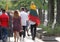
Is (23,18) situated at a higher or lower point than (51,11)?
lower

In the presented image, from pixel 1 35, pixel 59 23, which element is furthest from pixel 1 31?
pixel 59 23

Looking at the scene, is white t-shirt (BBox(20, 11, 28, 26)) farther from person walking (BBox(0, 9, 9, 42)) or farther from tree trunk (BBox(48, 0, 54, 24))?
tree trunk (BBox(48, 0, 54, 24))

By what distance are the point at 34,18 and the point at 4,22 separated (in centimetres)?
360

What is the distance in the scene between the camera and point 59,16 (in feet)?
69.0

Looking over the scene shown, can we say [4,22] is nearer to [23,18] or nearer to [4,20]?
[4,20]

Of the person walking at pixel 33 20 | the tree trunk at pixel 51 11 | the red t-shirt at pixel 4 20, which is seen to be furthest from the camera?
the tree trunk at pixel 51 11

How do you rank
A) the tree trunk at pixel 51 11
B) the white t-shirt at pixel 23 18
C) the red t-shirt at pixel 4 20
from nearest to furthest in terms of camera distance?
the red t-shirt at pixel 4 20
the white t-shirt at pixel 23 18
the tree trunk at pixel 51 11

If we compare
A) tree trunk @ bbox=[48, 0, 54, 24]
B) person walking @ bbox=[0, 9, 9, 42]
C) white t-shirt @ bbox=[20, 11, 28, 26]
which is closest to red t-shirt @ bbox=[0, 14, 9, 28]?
person walking @ bbox=[0, 9, 9, 42]

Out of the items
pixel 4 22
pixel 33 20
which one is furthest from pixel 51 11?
pixel 4 22

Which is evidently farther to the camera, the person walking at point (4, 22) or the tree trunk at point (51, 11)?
the tree trunk at point (51, 11)

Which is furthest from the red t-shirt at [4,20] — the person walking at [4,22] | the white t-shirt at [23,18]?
the white t-shirt at [23,18]

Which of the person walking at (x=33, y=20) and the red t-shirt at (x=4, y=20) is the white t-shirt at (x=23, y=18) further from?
the red t-shirt at (x=4, y=20)

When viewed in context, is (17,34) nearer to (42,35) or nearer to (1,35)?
(1,35)

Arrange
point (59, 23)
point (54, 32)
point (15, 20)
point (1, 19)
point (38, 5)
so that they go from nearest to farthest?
point (1, 19)
point (15, 20)
point (54, 32)
point (59, 23)
point (38, 5)
